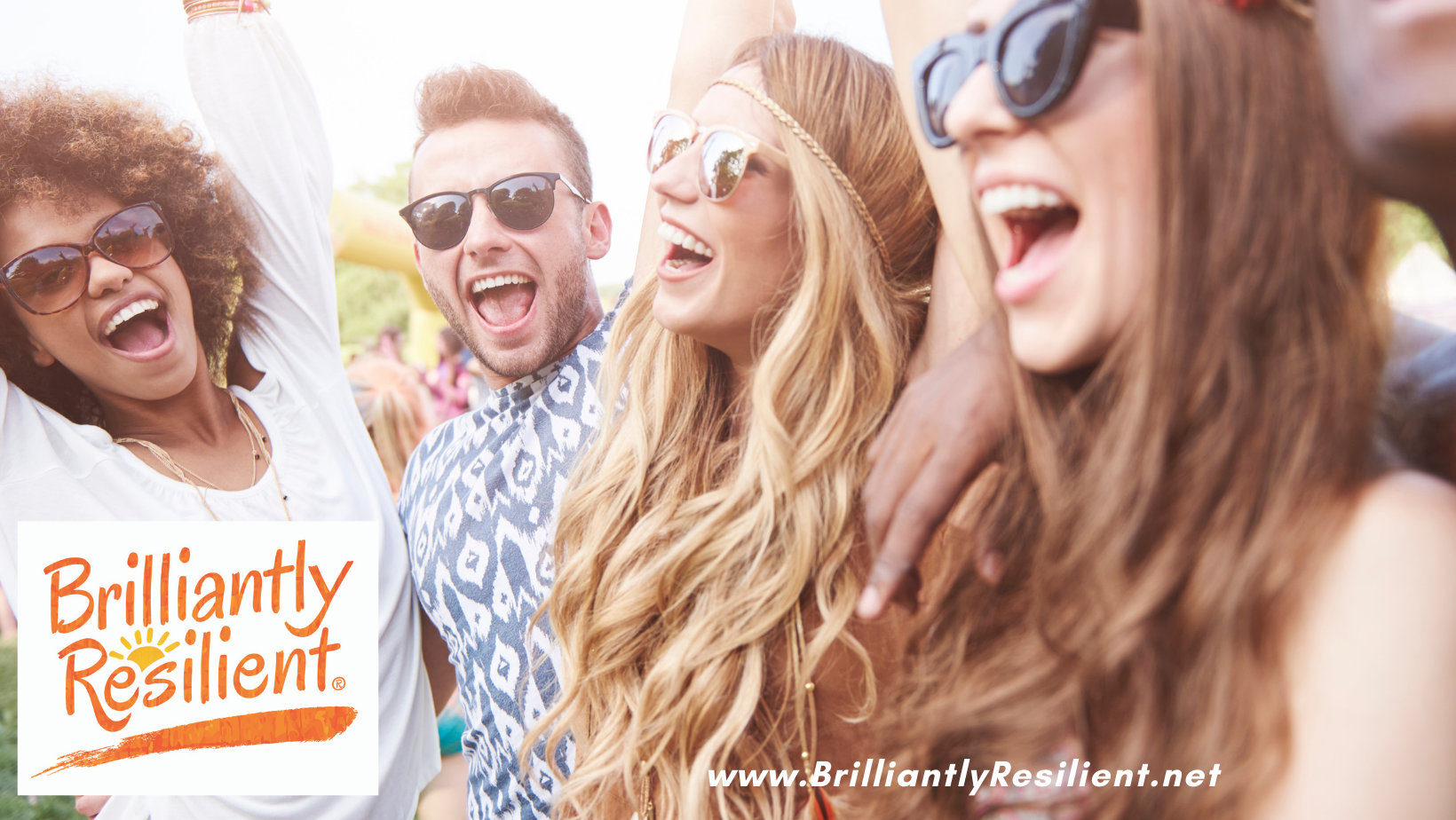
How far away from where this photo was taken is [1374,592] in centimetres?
75

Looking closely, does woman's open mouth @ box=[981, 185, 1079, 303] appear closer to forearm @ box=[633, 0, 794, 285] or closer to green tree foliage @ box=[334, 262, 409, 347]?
forearm @ box=[633, 0, 794, 285]

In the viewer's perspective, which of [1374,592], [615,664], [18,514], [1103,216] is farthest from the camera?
[18,514]

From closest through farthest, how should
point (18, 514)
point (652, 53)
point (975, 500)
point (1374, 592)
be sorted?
point (1374, 592), point (975, 500), point (18, 514), point (652, 53)

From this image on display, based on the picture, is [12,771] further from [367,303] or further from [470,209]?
[367,303]

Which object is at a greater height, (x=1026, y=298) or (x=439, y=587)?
(x=1026, y=298)

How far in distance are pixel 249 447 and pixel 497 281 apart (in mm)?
785

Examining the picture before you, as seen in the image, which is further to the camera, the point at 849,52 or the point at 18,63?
the point at 18,63

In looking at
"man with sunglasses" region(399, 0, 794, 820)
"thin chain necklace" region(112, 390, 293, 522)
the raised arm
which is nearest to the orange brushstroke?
"man with sunglasses" region(399, 0, 794, 820)

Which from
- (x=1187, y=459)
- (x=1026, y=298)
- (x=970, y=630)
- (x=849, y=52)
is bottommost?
(x=970, y=630)

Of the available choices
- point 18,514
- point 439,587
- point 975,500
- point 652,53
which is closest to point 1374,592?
point 975,500

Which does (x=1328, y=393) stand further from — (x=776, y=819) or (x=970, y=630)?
(x=776, y=819)

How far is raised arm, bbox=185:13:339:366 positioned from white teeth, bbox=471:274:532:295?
0.46 meters

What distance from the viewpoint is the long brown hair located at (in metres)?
0.80

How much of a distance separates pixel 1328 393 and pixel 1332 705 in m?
0.32
